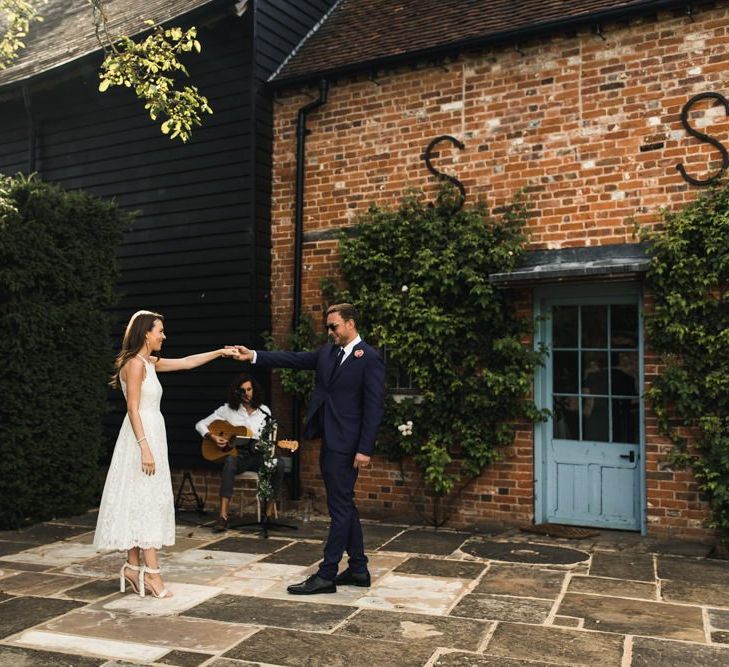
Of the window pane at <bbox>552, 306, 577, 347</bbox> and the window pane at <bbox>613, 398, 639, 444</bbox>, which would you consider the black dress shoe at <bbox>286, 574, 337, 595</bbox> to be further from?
the window pane at <bbox>552, 306, 577, 347</bbox>

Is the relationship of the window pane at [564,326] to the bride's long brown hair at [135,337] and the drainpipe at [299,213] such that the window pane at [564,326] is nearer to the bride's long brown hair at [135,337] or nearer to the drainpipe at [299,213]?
the drainpipe at [299,213]

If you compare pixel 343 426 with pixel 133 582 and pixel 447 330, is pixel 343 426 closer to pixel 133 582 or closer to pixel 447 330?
pixel 133 582

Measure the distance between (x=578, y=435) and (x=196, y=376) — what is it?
4.29 meters

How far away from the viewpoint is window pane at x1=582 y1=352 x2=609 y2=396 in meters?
7.36

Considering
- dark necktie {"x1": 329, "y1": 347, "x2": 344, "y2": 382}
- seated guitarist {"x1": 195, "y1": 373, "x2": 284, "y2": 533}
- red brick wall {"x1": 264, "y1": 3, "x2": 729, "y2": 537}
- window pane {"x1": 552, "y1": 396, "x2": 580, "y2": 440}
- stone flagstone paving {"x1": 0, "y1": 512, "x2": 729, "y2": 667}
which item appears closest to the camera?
stone flagstone paving {"x1": 0, "y1": 512, "x2": 729, "y2": 667}

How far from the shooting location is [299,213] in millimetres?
8797

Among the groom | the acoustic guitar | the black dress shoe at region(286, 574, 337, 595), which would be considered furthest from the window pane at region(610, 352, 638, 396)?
the black dress shoe at region(286, 574, 337, 595)

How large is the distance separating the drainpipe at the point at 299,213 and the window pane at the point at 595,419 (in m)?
3.03

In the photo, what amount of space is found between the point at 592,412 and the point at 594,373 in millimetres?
369

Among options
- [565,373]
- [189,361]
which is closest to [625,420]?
[565,373]

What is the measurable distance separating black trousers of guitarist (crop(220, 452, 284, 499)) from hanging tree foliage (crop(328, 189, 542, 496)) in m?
1.08

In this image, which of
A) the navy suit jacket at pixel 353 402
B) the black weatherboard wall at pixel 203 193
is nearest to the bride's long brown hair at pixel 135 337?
the navy suit jacket at pixel 353 402

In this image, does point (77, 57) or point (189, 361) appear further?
point (77, 57)

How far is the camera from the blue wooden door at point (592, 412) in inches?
283
